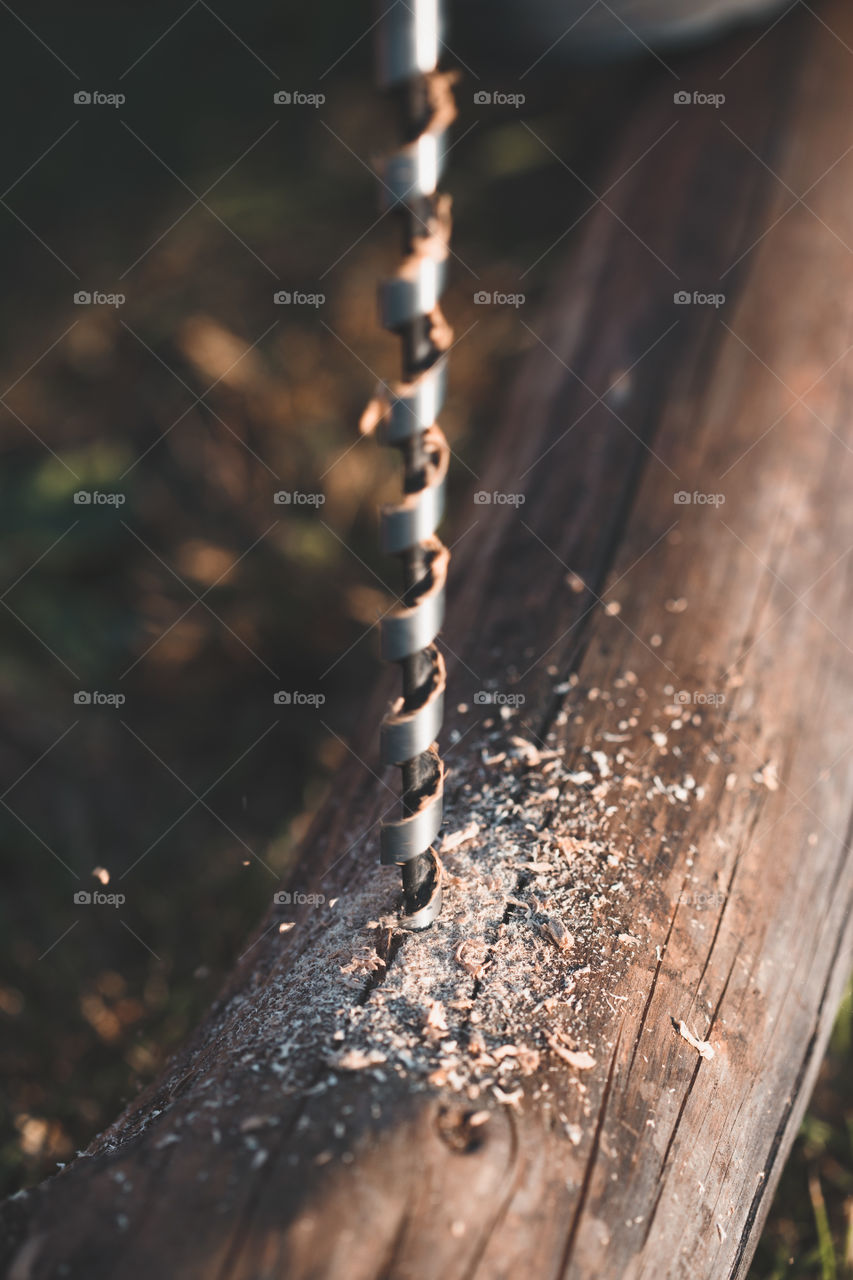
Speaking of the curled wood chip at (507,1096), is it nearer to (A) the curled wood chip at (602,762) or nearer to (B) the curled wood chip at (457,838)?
(B) the curled wood chip at (457,838)

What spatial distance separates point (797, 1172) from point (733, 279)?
178 centimetres

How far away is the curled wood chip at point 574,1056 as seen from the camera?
3.15ft

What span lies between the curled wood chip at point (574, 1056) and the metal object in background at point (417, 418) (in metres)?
0.20

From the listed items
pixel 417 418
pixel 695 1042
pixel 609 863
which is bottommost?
pixel 695 1042

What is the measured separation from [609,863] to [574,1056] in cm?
28

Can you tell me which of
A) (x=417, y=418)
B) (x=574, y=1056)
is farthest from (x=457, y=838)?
(x=417, y=418)

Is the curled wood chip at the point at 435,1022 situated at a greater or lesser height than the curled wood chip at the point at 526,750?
lesser

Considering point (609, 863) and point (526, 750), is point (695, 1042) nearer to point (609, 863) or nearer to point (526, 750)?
point (609, 863)

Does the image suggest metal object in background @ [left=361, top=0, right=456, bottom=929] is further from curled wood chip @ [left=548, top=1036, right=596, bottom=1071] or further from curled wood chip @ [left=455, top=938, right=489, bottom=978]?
curled wood chip @ [left=548, top=1036, right=596, bottom=1071]

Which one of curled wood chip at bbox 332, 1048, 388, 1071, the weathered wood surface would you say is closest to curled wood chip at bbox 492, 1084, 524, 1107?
the weathered wood surface

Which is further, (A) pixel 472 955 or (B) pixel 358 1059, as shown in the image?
(A) pixel 472 955

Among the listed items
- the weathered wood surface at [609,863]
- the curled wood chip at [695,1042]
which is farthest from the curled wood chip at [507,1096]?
the curled wood chip at [695,1042]

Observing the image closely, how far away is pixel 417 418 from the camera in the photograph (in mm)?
892

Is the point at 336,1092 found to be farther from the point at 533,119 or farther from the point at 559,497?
the point at 533,119
